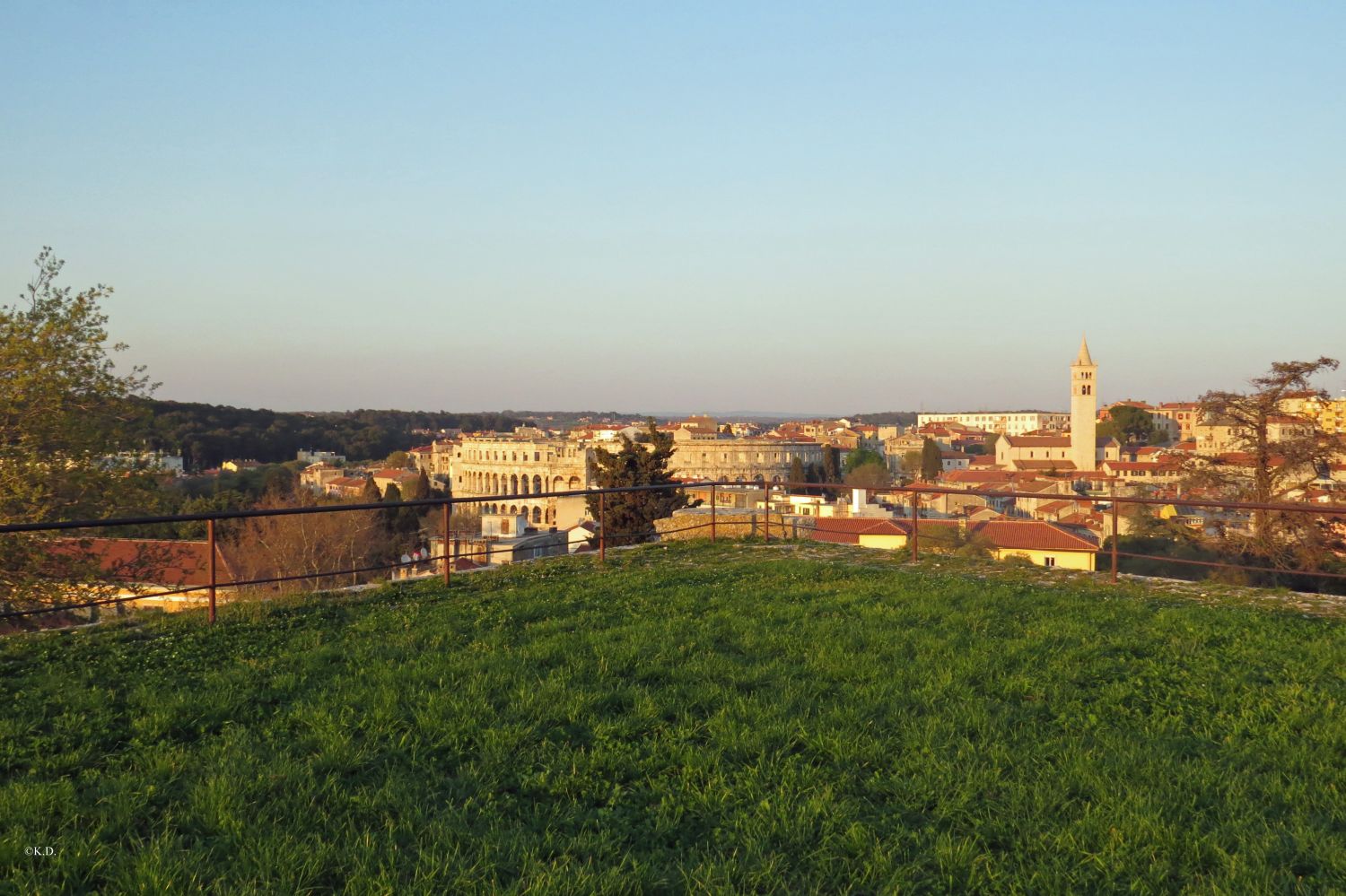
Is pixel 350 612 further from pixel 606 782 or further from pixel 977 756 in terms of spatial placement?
pixel 977 756

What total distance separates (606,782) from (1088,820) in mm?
1694

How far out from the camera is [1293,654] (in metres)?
5.45

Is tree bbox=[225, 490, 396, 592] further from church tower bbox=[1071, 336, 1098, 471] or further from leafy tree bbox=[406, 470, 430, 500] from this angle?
church tower bbox=[1071, 336, 1098, 471]

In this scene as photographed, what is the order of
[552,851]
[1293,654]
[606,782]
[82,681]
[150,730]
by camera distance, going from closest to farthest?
[552,851] → [606,782] → [150,730] → [82,681] → [1293,654]

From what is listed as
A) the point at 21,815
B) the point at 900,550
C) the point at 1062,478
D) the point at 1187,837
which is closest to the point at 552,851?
the point at 21,815

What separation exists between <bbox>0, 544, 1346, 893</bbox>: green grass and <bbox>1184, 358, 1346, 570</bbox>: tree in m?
19.1

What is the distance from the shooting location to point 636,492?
19.8m

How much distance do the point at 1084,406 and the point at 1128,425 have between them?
27189mm

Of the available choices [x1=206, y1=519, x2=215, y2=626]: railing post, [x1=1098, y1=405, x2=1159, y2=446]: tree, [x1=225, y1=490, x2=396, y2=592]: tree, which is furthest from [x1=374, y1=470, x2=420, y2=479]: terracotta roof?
[x1=1098, y1=405, x2=1159, y2=446]: tree

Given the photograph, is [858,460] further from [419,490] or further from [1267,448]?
[1267,448]

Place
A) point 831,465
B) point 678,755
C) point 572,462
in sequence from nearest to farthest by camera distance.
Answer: point 678,755
point 572,462
point 831,465

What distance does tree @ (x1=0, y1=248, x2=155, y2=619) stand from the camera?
1162 cm

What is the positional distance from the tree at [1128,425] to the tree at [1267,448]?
101 meters

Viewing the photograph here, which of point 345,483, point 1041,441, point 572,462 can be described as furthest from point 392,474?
point 1041,441
